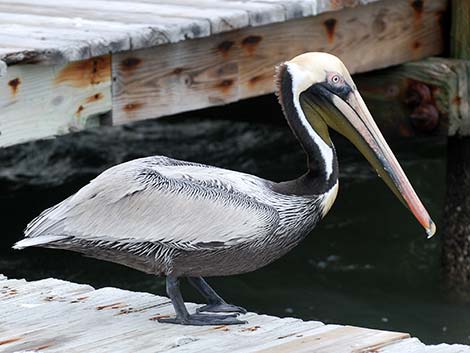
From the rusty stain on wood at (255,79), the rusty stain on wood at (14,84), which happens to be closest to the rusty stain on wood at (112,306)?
the rusty stain on wood at (14,84)

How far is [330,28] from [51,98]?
1814mm

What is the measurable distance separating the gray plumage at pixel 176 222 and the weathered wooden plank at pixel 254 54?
151 cm

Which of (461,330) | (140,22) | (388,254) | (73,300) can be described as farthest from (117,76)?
(388,254)

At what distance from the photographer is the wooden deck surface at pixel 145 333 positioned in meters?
4.08

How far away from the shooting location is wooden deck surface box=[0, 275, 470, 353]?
13.4 feet

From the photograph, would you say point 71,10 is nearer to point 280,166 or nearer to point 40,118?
point 40,118

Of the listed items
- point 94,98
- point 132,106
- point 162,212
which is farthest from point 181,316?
point 132,106

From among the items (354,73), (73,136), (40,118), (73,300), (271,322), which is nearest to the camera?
(271,322)

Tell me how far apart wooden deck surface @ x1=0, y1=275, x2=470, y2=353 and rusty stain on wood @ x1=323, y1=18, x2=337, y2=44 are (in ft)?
8.16

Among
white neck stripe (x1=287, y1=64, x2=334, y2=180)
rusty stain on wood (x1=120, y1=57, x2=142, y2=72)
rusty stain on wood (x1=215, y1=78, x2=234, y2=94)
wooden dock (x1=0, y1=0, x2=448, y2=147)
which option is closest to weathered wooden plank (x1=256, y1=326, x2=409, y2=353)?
white neck stripe (x1=287, y1=64, x2=334, y2=180)

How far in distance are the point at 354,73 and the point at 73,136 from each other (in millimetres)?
3867

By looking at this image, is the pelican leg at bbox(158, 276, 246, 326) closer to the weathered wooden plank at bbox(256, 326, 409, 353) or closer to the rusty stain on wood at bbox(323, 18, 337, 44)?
the weathered wooden plank at bbox(256, 326, 409, 353)

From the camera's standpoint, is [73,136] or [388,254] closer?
[388,254]

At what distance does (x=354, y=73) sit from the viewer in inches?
278
